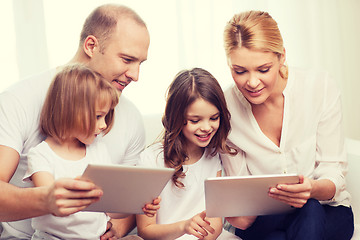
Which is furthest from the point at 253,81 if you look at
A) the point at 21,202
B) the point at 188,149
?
the point at 21,202

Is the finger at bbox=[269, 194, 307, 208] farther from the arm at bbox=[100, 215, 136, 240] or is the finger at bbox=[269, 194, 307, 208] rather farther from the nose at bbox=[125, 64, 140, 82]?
the nose at bbox=[125, 64, 140, 82]

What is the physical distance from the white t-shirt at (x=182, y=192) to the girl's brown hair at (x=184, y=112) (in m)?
0.04

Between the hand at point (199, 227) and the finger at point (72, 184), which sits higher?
the finger at point (72, 184)

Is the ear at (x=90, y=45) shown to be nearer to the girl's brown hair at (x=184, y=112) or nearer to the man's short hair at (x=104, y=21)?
the man's short hair at (x=104, y=21)

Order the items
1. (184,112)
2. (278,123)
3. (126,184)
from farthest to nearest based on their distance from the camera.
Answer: (278,123) < (184,112) < (126,184)

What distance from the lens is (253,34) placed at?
1.87 m

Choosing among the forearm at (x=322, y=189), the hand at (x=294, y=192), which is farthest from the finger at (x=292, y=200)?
the forearm at (x=322, y=189)

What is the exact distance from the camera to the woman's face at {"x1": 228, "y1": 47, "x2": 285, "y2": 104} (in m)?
1.87

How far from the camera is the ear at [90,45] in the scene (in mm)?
2005

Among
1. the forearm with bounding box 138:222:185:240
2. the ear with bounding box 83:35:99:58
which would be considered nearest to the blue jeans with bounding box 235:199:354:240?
the forearm with bounding box 138:222:185:240

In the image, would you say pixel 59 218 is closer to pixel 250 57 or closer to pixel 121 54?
pixel 121 54

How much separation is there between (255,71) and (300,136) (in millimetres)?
377

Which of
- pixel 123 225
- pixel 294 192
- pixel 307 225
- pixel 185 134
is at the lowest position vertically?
pixel 123 225

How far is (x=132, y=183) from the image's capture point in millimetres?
1521
